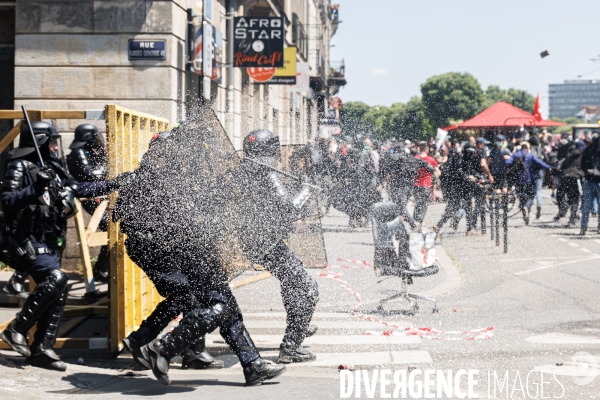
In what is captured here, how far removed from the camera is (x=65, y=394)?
5750 mm

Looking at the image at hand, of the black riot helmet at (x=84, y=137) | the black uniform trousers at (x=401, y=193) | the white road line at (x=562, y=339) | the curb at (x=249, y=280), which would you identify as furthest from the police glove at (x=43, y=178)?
the black uniform trousers at (x=401, y=193)

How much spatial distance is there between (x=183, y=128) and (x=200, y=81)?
9871mm

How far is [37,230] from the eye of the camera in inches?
247

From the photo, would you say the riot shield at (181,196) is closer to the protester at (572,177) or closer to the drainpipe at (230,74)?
the drainpipe at (230,74)

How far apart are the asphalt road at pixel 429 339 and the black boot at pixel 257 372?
7 cm

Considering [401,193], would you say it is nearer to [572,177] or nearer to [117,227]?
[572,177]

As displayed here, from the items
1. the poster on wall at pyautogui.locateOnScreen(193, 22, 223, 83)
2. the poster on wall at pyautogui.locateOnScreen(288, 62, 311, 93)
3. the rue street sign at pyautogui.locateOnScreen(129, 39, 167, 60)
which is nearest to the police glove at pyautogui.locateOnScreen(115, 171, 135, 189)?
the rue street sign at pyautogui.locateOnScreen(129, 39, 167, 60)

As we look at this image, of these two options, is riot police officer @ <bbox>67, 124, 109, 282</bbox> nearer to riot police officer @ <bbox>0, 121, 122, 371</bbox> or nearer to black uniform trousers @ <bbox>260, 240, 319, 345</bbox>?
riot police officer @ <bbox>0, 121, 122, 371</bbox>

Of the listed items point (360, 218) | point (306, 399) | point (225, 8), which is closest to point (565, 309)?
point (306, 399)

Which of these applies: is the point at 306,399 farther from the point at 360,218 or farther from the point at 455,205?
the point at 360,218

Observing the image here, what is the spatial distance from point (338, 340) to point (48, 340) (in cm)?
238

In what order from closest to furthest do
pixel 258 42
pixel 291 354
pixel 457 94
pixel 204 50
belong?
pixel 291 354 → pixel 204 50 → pixel 258 42 → pixel 457 94

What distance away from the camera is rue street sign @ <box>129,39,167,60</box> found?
13094 millimetres

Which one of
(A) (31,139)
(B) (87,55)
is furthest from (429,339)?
(B) (87,55)
